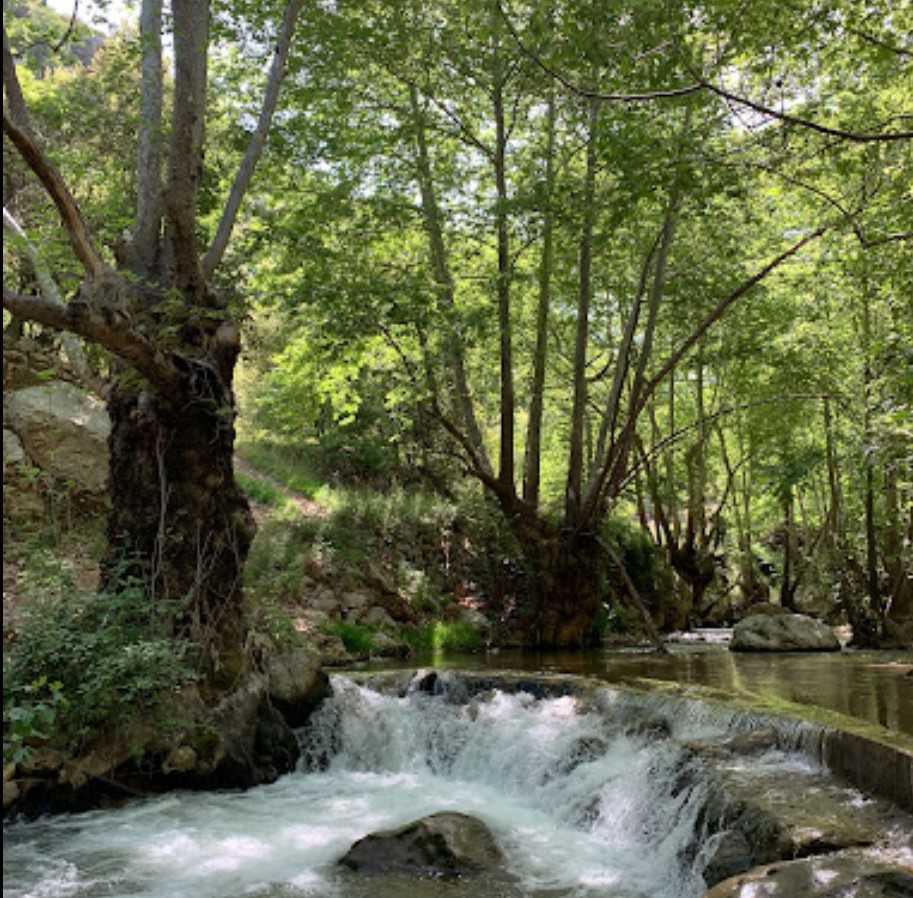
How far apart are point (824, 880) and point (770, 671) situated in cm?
718

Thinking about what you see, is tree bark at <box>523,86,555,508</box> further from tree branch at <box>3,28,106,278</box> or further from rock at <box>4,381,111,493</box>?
tree branch at <box>3,28,106,278</box>

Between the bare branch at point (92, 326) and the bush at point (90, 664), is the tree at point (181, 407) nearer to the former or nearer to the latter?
the bare branch at point (92, 326)

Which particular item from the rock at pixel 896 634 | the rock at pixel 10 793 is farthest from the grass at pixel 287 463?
the rock at pixel 10 793

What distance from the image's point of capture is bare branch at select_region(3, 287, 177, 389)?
612cm

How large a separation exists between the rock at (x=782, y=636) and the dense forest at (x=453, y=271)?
138 cm

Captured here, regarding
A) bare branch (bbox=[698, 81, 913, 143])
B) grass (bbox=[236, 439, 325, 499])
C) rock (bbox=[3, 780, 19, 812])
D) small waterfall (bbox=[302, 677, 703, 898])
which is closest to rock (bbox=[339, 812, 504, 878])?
small waterfall (bbox=[302, 677, 703, 898])

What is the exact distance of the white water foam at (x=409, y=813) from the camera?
576 centimetres

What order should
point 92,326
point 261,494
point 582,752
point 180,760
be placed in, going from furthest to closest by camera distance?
point 261,494 → point 582,752 → point 180,760 → point 92,326

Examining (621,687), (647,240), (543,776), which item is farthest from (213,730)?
(647,240)

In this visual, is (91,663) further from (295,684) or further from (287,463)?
(287,463)

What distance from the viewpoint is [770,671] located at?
11.0 m

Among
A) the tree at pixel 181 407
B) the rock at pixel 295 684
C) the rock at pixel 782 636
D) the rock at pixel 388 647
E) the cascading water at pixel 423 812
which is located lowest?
the cascading water at pixel 423 812

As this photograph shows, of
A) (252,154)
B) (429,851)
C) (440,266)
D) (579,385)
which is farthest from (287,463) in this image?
(429,851)

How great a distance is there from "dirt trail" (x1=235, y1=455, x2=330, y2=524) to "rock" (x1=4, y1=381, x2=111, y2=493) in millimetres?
2942
